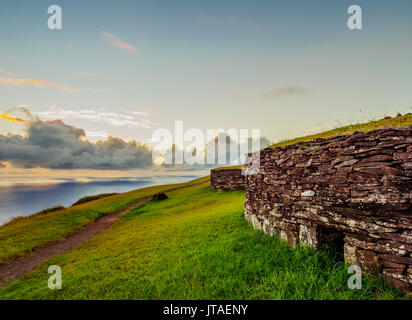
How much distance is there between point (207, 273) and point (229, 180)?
2062 cm

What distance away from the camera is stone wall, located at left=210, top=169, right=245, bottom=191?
25.6m

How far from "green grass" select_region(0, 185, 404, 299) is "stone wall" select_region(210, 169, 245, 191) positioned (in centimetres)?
1512

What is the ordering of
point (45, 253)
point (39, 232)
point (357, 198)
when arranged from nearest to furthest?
point (357, 198) → point (45, 253) → point (39, 232)

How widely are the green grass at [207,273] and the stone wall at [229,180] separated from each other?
15121 millimetres

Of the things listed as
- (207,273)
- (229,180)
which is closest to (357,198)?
(207,273)

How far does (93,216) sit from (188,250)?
18774mm

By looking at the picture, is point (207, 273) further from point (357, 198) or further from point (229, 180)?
point (229, 180)

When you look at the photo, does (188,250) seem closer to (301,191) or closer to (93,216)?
(301,191)

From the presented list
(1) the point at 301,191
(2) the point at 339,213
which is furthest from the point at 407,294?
(1) the point at 301,191

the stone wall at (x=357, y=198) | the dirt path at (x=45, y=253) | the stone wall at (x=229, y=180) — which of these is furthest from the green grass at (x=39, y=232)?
the stone wall at (x=357, y=198)

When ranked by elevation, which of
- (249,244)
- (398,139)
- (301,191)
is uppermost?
(398,139)

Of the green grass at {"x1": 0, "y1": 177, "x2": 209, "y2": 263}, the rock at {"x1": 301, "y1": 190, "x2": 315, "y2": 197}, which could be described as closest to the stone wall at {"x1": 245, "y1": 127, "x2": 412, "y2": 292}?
the rock at {"x1": 301, "y1": 190, "x2": 315, "y2": 197}

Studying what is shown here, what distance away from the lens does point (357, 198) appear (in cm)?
464
